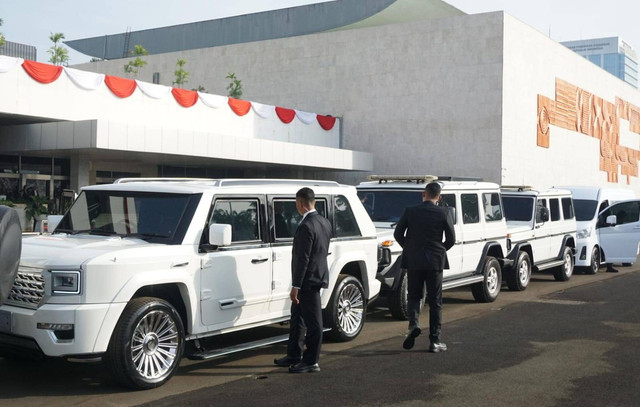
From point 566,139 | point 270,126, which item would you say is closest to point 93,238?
point 270,126

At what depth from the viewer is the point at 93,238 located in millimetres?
7535

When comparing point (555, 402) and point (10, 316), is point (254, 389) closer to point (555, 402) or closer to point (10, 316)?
point (10, 316)

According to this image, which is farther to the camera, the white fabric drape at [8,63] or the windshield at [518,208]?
the white fabric drape at [8,63]

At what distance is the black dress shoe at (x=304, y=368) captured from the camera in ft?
24.9

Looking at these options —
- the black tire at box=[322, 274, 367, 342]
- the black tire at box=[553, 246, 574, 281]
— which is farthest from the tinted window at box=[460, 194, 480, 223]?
the black tire at box=[553, 246, 574, 281]

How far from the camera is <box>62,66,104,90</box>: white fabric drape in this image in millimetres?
26203

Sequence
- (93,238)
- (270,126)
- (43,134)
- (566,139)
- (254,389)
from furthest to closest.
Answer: (566,139), (270,126), (43,134), (93,238), (254,389)

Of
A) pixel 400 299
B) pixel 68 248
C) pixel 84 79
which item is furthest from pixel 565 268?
pixel 84 79

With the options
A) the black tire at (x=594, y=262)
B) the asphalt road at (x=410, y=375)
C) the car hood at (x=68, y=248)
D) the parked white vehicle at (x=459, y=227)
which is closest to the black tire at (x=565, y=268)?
the black tire at (x=594, y=262)

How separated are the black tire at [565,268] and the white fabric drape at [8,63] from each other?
17.4 metres

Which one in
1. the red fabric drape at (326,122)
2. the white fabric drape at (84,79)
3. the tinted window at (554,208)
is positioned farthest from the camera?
the red fabric drape at (326,122)

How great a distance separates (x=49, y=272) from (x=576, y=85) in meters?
44.5

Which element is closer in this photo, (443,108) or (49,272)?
(49,272)

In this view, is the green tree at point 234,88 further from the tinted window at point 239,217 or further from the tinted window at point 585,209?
the tinted window at point 239,217
